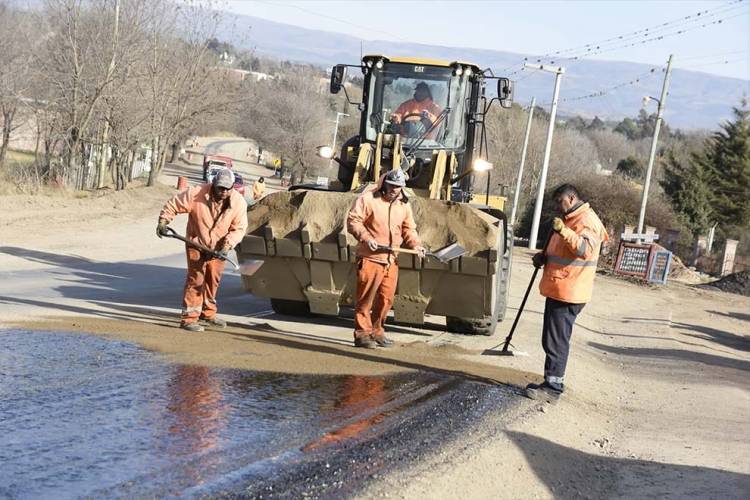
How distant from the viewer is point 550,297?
9000 millimetres

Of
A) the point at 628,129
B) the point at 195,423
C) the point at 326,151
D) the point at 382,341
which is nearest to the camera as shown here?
the point at 195,423

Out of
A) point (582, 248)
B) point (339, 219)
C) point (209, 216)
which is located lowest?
point (209, 216)

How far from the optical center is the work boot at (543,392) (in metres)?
8.91

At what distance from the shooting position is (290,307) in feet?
42.7

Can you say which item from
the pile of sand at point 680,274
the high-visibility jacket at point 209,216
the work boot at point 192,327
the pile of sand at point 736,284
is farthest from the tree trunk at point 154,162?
the work boot at point 192,327

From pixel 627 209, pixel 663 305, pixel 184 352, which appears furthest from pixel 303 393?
pixel 627 209

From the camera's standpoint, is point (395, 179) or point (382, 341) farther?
point (382, 341)

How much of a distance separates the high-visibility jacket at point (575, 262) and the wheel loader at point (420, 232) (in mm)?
1897

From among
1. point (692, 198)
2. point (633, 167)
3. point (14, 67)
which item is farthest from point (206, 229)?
point (633, 167)

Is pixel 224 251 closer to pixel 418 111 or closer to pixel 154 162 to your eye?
pixel 418 111

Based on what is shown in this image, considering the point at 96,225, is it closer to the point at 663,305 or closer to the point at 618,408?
the point at 663,305

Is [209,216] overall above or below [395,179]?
below

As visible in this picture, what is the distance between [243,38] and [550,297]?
42191mm

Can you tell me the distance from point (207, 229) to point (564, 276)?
150 inches
